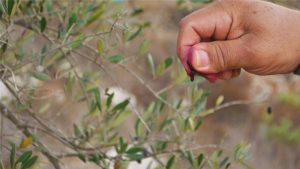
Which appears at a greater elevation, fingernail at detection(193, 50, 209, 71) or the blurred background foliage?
fingernail at detection(193, 50, 209, 71)

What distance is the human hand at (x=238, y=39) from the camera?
1.39 m

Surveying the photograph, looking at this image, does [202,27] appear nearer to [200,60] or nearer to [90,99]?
[200,60]

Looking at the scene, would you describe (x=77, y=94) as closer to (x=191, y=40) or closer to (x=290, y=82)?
(x=191, y=40)

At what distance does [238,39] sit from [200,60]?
10cm

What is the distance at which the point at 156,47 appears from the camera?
5723mm

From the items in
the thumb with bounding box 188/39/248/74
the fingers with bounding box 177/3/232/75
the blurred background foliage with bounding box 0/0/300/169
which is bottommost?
the blurred background foliage with bounding box 0/0/300/169

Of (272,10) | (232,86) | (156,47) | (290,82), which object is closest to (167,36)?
(156,47)

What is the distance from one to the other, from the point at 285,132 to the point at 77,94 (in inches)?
129

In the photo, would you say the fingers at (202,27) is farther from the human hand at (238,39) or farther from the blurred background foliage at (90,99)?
the blurred background foliage at (90,99)

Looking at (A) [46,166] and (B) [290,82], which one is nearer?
(A) [46,166]

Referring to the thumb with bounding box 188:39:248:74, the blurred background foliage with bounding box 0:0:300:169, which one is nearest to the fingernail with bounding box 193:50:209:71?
the thumb with bounding box 188:39:248:74

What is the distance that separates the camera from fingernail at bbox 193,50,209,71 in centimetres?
137

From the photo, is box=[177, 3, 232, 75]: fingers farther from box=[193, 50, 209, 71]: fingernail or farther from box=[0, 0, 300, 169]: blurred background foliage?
box=[0, 0, 300, 169]: blurred background foliage

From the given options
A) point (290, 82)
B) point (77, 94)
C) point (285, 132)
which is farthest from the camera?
point (290, 82)
